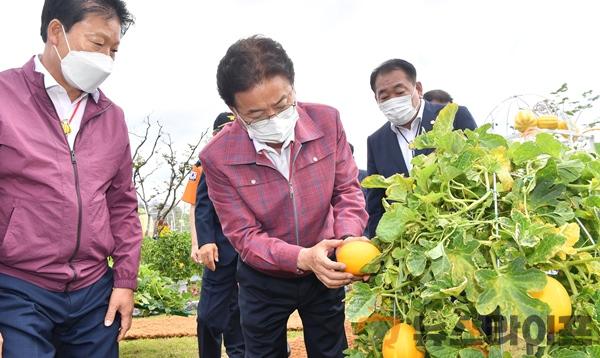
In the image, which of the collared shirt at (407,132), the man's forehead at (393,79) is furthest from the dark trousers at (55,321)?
the man's forehead at (393,79)

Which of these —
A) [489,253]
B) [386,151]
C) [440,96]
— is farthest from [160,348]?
[489,253]

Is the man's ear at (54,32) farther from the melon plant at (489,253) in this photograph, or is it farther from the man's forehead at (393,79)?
the man's forehead at (393,79)

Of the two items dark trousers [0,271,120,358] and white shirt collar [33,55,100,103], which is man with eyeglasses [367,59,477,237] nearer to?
dark trousers [0,271,120,358]

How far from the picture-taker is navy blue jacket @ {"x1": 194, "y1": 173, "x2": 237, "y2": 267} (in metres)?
4.01

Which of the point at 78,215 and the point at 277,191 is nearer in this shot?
the point at 78,215

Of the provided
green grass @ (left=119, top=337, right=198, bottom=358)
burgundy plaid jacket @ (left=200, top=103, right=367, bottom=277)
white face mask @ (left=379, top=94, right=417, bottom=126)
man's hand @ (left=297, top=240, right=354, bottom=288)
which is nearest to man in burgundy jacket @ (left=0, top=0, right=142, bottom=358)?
burgundy plaid jacket @ (left=200, top=103, right=367, bottom=277)

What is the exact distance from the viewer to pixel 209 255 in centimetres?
392

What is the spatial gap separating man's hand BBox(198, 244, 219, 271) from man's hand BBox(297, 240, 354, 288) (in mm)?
1769

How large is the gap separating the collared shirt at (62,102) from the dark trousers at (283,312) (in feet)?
3.21

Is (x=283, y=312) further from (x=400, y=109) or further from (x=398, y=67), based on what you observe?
(x=398, y=67)

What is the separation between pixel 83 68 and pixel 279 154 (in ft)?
2.99

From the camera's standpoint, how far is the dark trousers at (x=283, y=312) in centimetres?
258

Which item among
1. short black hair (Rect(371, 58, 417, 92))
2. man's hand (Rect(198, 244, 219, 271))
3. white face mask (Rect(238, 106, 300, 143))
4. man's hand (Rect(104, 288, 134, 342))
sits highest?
short black hair (Rect(371, 58, 417, 92))

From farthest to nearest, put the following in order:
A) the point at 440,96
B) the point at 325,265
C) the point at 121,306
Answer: the point at 440,96 < the point at 121,306 < the point at 325,265
